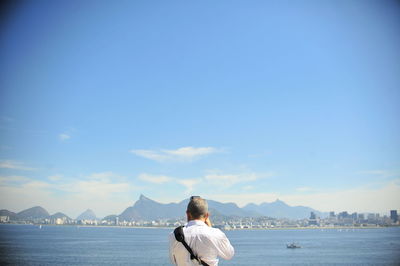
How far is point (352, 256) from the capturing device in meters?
43.1

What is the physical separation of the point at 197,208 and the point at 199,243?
5.4 inches

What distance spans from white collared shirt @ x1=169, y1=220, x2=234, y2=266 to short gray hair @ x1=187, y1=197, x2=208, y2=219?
33 millimetres

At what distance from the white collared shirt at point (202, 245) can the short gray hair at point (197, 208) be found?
3 cm

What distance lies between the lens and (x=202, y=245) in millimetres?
1542

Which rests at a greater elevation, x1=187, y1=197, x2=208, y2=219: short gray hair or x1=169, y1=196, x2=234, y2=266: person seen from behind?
x1=187, y1=197, x2=208, y2=219: short gray hair

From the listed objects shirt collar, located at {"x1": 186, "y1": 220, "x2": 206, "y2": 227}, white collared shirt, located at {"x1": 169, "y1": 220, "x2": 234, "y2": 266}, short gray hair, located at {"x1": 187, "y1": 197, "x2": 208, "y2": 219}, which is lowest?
white collared shirt, located at {"x1": 169, "y1": 220, "x2": 234, "y2": 266}

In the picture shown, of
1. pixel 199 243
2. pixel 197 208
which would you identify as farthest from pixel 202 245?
pixel 197 208

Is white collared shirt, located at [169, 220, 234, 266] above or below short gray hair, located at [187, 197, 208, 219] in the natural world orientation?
below

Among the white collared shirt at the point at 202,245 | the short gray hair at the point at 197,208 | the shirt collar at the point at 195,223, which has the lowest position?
the white collared shirt at the point at 202,245

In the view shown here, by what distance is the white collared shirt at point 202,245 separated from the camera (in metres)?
1.54

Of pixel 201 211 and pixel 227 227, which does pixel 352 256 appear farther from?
pixel 227 227

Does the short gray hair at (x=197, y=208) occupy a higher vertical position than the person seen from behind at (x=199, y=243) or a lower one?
higher

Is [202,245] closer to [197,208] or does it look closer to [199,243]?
[199,243]

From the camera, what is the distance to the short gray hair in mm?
1588
